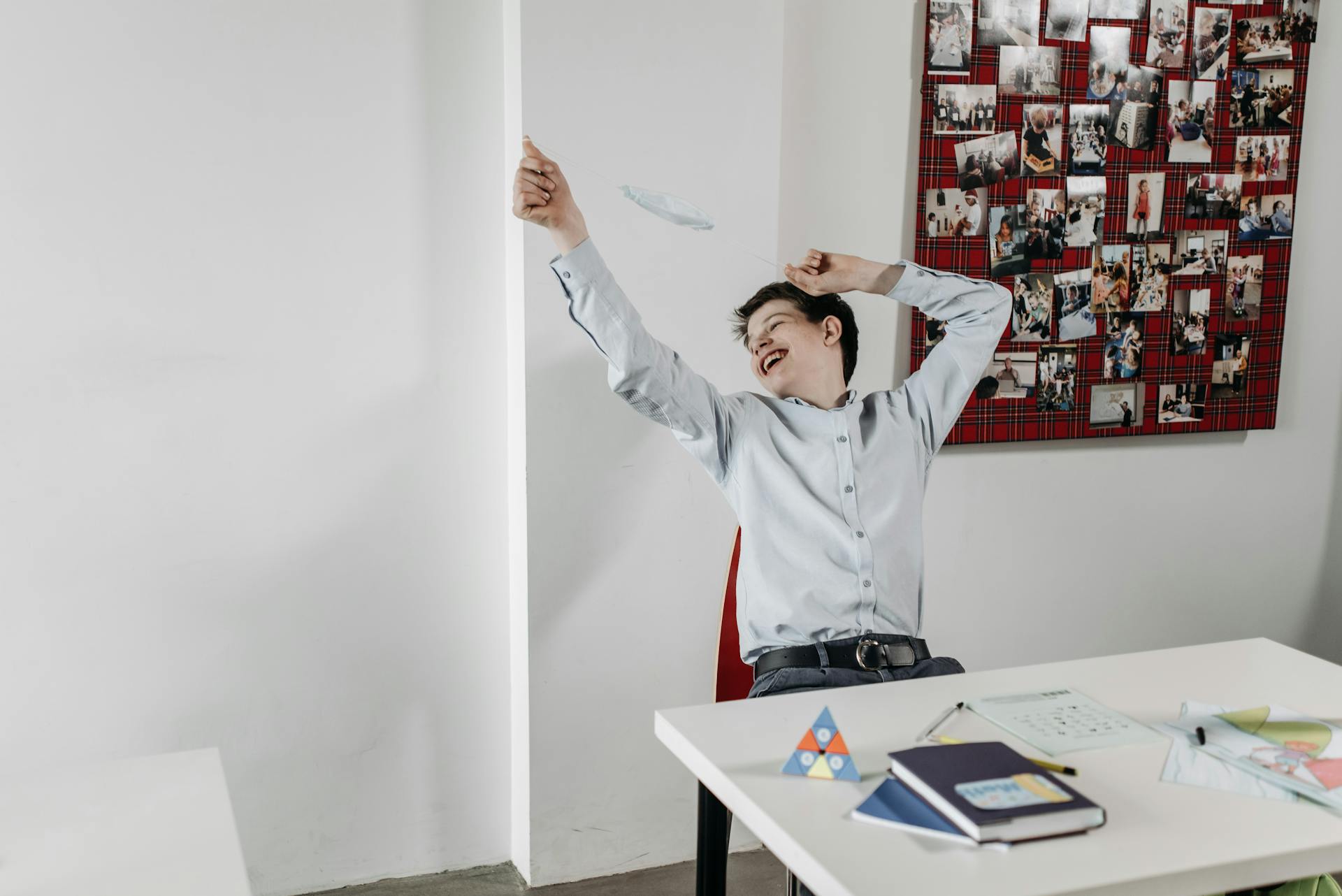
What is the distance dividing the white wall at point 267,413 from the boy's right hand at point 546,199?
763 millimetres

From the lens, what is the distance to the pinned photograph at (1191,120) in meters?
2.76

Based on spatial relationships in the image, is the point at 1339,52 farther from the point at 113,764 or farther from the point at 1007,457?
the point at 113,764

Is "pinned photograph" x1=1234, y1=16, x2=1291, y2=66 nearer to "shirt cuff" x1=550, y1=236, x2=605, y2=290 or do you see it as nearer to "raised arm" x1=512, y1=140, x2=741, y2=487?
"raised arm" x1=512, y1=140, x2=741, y2=487

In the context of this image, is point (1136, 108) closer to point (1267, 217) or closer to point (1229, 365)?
point (1267, 217)

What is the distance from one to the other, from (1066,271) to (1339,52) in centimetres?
103

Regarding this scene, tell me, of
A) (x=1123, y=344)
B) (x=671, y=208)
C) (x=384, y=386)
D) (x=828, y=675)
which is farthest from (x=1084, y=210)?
(x=384, y=386)

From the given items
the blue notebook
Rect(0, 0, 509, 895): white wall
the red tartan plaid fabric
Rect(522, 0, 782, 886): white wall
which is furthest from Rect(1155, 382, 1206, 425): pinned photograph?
the blue notebook

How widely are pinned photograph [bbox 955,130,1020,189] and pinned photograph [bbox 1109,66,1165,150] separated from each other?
29cm

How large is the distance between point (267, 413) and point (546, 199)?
0.94 meters

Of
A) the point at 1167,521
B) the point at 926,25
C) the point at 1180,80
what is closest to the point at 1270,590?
the point at 1167,521

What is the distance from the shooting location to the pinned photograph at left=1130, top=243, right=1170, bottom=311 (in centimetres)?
279

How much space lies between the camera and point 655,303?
7.80 ft

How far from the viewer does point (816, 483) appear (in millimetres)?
1938

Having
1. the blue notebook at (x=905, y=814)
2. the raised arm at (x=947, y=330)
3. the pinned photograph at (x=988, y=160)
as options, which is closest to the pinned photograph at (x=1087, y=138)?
the pinned photograph at (x=988, y=160)
